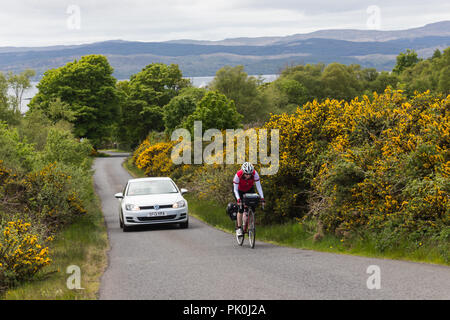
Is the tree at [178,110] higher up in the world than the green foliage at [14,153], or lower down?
lower down

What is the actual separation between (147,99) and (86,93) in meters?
13.6

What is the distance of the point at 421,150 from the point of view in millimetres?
12117

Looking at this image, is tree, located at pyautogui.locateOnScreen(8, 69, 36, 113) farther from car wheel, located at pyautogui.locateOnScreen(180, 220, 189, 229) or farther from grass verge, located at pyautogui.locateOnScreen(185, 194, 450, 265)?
grass verge, located at pyautogui.locateOnScreen(185, 194, 450, 265)

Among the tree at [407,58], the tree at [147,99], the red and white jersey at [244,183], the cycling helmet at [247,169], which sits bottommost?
the tree at [147,99]

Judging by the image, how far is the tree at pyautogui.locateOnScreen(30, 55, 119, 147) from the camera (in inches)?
2953

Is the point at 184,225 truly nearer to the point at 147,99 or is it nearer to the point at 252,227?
the point at 252,227

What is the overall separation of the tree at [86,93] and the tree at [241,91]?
57.3 ft

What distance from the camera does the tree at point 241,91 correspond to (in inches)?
3433

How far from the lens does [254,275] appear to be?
9.19m

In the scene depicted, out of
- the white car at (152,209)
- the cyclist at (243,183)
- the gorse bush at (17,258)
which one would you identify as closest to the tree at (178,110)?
the white car at (152,209)

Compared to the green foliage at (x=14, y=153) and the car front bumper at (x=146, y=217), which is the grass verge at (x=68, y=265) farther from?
the green foliage at (x=14, y=153)

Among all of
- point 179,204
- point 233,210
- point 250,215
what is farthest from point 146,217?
point 250,215

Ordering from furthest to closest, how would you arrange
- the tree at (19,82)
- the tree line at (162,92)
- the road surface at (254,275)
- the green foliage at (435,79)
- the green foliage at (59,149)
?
the tree at (19,82)
the green foliage at (435,79)
the tree line at (162,92)
the green foliage at (59,149)
the road surface at (254,275)

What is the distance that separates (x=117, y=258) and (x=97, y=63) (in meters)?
70.2
